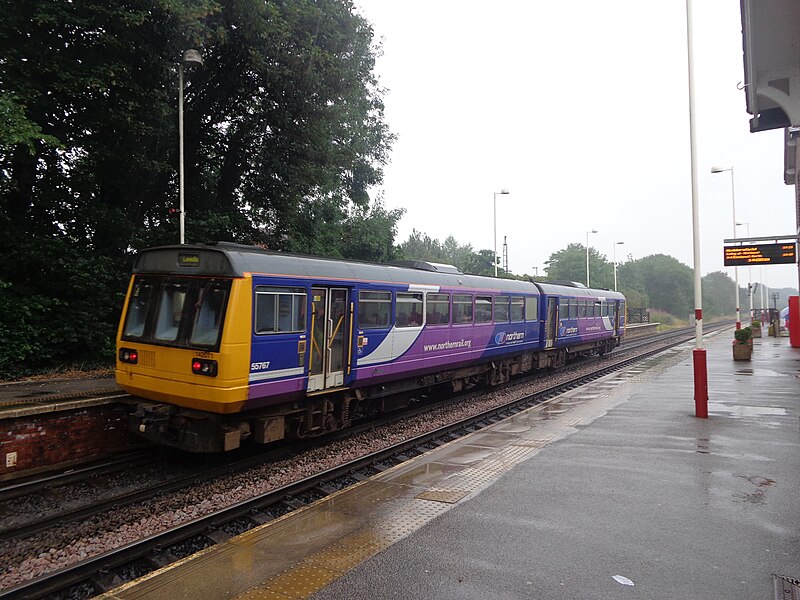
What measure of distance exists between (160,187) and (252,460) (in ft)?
42.8

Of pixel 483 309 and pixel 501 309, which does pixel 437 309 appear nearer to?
pixel 483 309

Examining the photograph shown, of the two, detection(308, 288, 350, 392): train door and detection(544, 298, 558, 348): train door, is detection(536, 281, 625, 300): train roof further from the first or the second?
detection(308, 288, 350, 392): train door

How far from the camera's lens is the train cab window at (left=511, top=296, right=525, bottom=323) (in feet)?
50.2

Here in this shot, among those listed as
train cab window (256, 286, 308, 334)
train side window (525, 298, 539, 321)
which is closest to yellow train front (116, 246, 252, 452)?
train cab window (256, 286, 308, 334)

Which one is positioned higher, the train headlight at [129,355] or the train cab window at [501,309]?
the train cab window at [501,309]

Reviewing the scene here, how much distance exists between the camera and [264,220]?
1966cm

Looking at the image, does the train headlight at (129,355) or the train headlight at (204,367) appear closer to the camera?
the train headlight at (204,367)

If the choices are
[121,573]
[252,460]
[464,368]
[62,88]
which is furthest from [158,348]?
[62,88]

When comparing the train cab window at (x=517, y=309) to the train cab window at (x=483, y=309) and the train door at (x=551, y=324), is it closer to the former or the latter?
the train cab window at (x=483, y=309)

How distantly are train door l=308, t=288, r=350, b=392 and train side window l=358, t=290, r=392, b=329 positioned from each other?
1.38ft

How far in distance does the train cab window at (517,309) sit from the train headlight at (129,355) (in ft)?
33.7

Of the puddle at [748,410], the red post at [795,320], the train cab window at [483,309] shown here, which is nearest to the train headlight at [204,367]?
the train cab window at [483,309]

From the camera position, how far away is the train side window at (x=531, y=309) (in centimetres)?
1620

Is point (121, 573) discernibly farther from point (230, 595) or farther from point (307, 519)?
point (307, 519)
